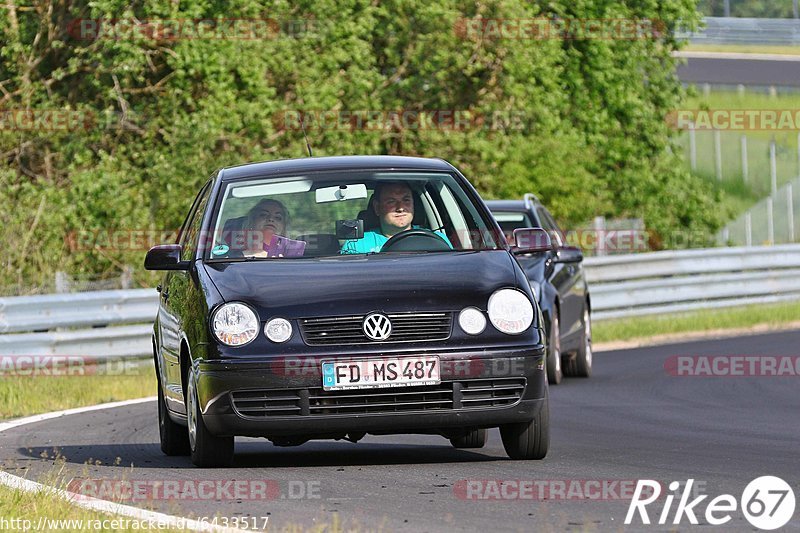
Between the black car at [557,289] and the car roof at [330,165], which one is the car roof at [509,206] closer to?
the black car at [557,289]

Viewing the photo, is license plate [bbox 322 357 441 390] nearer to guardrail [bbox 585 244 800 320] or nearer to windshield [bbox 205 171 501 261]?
windshield [bbox 205 171 501 261]

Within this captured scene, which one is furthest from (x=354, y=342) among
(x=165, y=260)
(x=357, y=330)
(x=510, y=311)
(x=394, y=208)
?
(x=165, y=260)

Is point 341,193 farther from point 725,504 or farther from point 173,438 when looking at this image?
point 725,504

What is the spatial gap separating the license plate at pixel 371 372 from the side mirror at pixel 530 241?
4.75ft

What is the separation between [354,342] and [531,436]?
1.11m

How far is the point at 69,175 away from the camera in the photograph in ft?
94.3

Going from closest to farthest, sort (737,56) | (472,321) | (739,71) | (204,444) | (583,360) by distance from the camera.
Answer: (472,321) → (204,444) → (583,360) → (739,71) → (737,56)

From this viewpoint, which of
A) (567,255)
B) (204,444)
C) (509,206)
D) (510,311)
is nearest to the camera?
(510,311)

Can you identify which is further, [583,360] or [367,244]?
[583,360]

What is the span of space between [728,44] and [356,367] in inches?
2336

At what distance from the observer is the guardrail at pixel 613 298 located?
1719 centimetres

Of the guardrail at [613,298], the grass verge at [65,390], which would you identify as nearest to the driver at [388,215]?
the grass verge at [65,390]

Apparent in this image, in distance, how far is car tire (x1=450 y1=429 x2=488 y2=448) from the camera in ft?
32.1

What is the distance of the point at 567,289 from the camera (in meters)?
15.7
